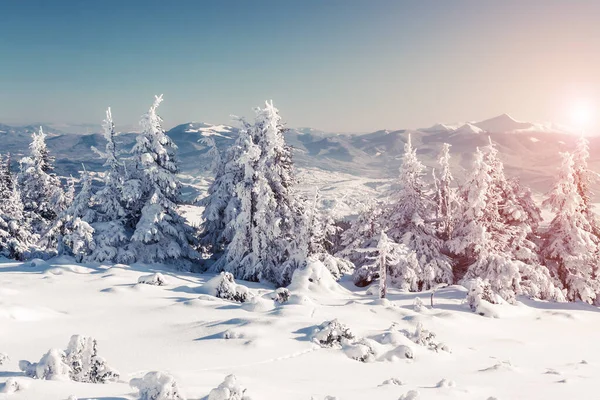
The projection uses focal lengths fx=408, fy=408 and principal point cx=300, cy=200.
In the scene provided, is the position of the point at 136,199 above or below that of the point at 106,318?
above

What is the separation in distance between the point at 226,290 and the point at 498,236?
2153 cm

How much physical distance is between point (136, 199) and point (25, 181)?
710 inches

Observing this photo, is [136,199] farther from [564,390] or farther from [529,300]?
[529,300]

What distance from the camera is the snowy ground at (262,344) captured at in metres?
10.1

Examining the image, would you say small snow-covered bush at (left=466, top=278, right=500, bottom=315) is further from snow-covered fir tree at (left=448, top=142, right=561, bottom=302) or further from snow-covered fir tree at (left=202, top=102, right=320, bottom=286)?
snow-covered fir tree at (left=202, top=102, right=320, bottom=286)

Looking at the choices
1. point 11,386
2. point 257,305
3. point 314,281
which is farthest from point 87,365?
point 314,281

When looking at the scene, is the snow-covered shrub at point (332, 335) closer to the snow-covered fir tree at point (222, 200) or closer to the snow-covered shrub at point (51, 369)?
the snow-covered shrub at point (51, 369)


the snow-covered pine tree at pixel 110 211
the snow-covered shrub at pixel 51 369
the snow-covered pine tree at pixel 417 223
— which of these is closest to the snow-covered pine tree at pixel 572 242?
the snow-covered pine tree at pixel 417 223

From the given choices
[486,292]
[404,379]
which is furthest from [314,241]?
[404,379]

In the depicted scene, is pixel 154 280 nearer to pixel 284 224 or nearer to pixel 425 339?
pixel 284 224

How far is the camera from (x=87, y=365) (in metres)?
8.87

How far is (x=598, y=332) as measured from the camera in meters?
22.9

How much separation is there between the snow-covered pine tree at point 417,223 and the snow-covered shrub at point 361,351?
18.0m

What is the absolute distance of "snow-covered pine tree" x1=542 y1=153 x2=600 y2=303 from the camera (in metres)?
30.0
